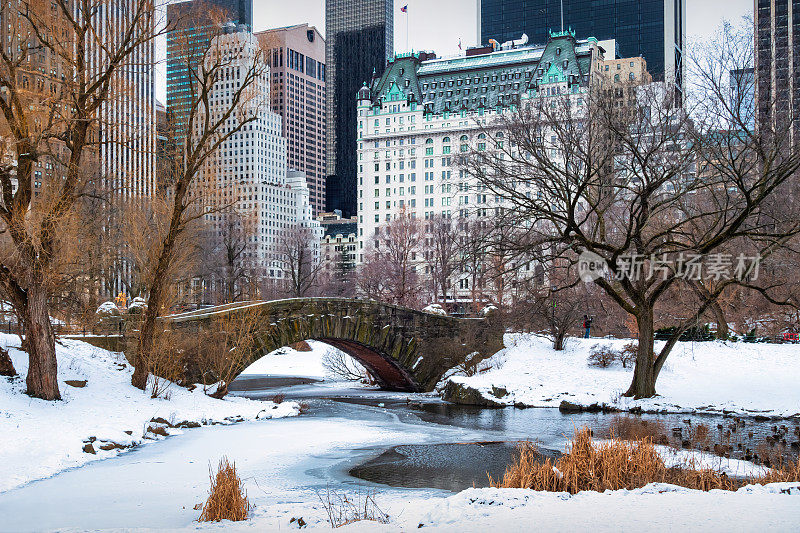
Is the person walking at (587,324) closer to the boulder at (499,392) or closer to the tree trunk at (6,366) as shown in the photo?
the boulder at (499,392)

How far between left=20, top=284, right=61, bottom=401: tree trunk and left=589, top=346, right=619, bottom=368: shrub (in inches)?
856

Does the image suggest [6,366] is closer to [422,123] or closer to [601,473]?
[601,473]

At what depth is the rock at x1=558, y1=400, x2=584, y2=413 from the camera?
28.3 m

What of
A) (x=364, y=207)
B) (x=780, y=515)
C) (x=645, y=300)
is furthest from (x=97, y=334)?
(x=364, y=207)

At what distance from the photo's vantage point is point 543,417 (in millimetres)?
26656

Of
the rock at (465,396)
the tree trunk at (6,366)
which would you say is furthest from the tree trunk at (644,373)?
the tree trunk at (6,366)

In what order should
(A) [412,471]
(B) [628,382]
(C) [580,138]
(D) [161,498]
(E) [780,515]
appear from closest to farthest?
(E) [780,515] → (D) [161,498] → (A) [412,471] → (C) [580,138] → (B) [628,382]

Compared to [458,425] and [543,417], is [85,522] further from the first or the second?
[543,417]

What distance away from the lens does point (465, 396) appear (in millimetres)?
31922

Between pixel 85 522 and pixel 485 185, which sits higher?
pixel 485 185

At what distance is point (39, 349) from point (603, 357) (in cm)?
2238

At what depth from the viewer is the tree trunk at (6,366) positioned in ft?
67.6

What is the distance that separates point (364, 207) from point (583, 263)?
4737 inches

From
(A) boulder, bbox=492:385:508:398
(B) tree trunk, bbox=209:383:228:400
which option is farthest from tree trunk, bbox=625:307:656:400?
(B) tree trunk, bbox=209:383:228:400
